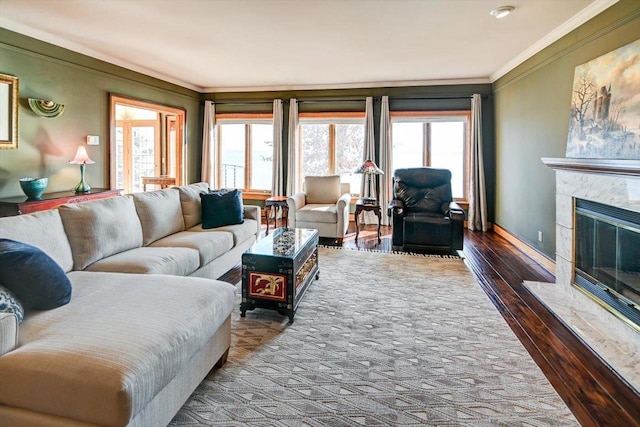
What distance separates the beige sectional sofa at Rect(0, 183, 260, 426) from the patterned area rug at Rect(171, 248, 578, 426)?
0.28 m

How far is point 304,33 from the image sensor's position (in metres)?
4.10

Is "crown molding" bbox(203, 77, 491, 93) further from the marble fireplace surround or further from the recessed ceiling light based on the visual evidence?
the marble fireplace surround

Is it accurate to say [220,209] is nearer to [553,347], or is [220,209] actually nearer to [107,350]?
[107,350]

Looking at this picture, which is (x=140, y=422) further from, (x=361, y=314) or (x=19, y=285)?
(x=361, y=314)

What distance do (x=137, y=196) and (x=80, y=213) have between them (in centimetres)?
79

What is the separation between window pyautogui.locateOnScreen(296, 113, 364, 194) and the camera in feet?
23.4

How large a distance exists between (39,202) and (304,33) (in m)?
3.28

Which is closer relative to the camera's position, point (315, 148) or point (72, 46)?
point (72, 46)

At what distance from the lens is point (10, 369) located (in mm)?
1343

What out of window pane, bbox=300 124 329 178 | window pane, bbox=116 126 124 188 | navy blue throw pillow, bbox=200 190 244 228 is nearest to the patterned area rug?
navy blue throw pillow, bbox=200 190 244 228

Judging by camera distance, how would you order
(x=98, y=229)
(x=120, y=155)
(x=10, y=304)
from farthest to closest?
(x=120, y=155), (x=98, y=229), (x=10, y=304)

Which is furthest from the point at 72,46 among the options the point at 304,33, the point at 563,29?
the point at 563,29

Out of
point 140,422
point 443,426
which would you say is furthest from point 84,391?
point 443,426

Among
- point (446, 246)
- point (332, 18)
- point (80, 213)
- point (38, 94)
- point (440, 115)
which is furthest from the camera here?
point (440, 115)
